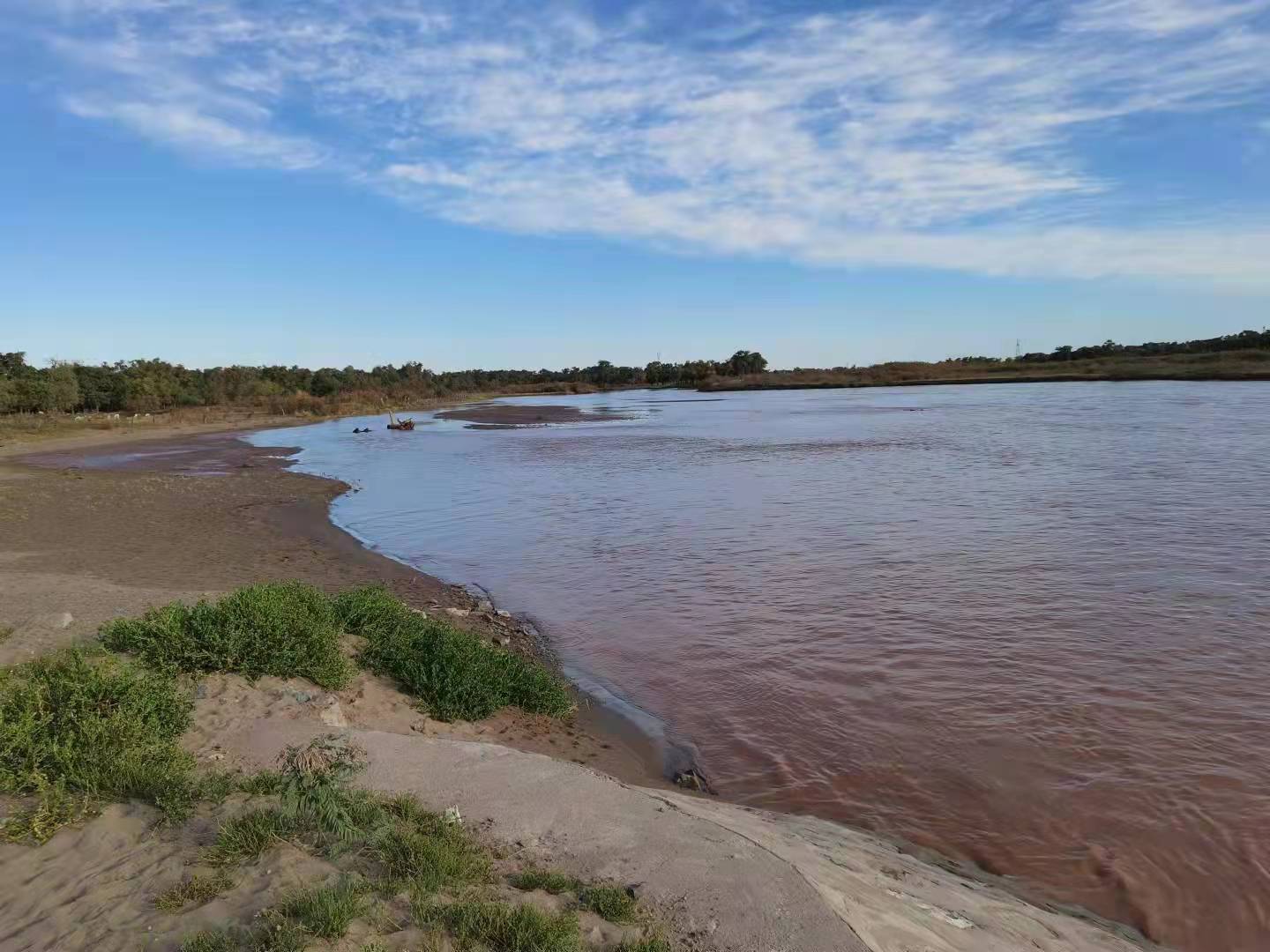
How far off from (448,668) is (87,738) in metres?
2.99

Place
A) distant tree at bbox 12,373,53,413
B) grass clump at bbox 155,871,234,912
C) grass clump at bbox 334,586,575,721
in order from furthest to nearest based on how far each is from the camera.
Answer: distant tree at bbox 12,373,53,413, grass clump at bbox 334,586,575,721, grass clump at bbox 155,871,234,912

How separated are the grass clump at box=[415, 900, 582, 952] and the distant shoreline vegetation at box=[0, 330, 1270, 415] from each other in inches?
2686

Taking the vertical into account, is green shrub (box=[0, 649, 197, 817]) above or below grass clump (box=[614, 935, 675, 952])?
above

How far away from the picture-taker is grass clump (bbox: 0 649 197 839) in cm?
458

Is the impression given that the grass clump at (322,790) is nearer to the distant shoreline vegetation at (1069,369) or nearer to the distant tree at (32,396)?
the distant tree at (32,396)

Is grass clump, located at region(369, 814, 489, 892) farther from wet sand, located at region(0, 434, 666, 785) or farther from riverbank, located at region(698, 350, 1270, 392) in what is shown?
riverbank, located at region(698, 350, 1270, 392)

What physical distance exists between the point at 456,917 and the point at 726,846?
63.6 inches

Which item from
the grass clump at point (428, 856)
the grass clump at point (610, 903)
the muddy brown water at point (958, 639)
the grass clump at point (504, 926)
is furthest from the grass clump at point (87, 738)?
the muddy brown water at point (958, 639)

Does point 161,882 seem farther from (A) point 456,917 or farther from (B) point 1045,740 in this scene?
(B) point 1045,740

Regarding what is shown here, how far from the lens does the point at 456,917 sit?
3.50 metres

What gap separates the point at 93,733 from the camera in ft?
16.1

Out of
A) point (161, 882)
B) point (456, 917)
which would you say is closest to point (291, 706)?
point (161, 882)

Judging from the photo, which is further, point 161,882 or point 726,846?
point 726,846

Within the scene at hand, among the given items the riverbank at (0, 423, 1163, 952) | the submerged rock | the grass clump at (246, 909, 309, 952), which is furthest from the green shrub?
the submerged rock
